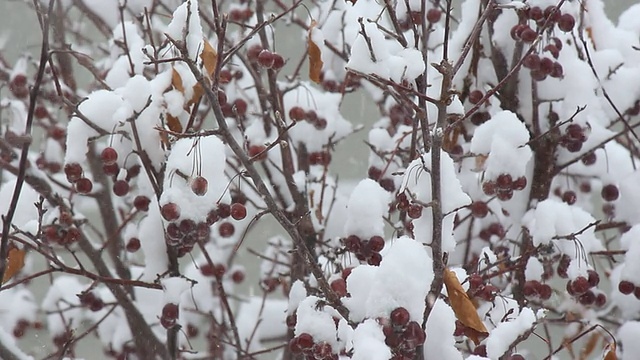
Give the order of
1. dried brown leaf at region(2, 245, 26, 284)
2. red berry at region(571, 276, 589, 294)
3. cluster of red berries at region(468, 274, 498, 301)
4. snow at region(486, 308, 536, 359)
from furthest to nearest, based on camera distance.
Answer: red berry at region(571, 276, 589, 294) < dried brown leaf at region(2, 245, 26, 284) < cluster of red berries at region(468, 274, 498, 301) < snow at region(486, 308, 536, 359)

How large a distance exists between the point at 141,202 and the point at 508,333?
108cm

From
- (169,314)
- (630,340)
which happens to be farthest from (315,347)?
(630,340)

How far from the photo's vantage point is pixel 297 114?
228 centimetres

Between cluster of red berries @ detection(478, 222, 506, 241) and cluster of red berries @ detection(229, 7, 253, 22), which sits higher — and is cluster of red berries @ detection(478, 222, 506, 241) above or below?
below

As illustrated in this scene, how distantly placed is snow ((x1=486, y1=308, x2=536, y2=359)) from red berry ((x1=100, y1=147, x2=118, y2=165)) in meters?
1.01

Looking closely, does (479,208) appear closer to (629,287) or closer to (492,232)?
(492,232)

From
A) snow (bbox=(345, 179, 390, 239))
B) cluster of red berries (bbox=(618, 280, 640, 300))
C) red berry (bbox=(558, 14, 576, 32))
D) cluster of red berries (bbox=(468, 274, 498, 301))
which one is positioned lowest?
cluster of red berries (bbox=(468, 274, 498, 301))

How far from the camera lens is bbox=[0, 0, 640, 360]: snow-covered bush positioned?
125 cm

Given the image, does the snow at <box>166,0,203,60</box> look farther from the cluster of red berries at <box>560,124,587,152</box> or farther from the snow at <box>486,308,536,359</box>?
the cluster of red berries at <box>560,124,587,152</box>

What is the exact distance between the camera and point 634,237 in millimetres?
1880

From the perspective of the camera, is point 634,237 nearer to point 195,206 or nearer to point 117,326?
point 195,206

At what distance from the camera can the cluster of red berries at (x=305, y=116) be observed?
2277 mm

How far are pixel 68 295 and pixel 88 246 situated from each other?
1.24m

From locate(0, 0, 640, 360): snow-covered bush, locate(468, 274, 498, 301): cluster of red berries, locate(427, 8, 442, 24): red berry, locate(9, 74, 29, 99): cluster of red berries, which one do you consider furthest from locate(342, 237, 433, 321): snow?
locate(9, 74, 29, 99): cluster of red berries
